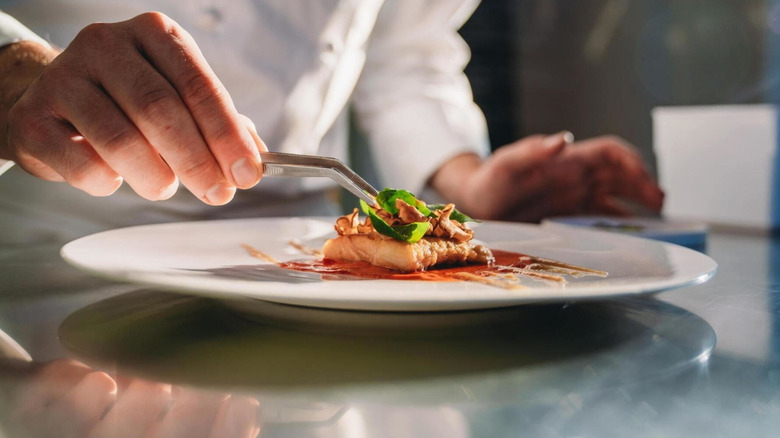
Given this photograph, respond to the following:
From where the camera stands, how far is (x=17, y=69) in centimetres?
115

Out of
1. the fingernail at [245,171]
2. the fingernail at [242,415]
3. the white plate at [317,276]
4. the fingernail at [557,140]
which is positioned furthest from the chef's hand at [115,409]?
the fingernail at [557,140]

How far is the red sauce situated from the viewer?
876 mm

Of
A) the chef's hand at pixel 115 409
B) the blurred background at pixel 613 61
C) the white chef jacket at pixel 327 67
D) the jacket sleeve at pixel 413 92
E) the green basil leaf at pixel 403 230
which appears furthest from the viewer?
the blurred background at pixel 613 61

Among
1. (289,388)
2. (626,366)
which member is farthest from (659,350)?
(289,388)

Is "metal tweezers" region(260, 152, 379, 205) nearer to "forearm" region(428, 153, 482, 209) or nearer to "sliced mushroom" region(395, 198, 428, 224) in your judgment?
"sliced mushroom" region(395, 198, 428, 224)

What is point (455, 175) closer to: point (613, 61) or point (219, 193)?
point (219, 193)

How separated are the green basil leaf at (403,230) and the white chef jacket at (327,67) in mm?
797

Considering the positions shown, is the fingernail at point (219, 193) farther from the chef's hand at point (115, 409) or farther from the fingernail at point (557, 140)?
the fingernail at point (557, 140)

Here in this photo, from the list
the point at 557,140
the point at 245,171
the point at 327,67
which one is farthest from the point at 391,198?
the point at 327,67

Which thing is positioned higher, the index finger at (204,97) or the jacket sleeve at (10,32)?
the jacket sleeve at (10,32)

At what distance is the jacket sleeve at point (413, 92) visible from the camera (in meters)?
2.36

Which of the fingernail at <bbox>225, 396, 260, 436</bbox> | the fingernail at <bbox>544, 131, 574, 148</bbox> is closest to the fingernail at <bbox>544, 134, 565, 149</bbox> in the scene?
the fingernail at <bbox>544, 131, 574, 148</bbox>

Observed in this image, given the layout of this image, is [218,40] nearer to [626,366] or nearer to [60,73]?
[60,73]

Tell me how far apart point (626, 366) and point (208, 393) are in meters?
0.38
